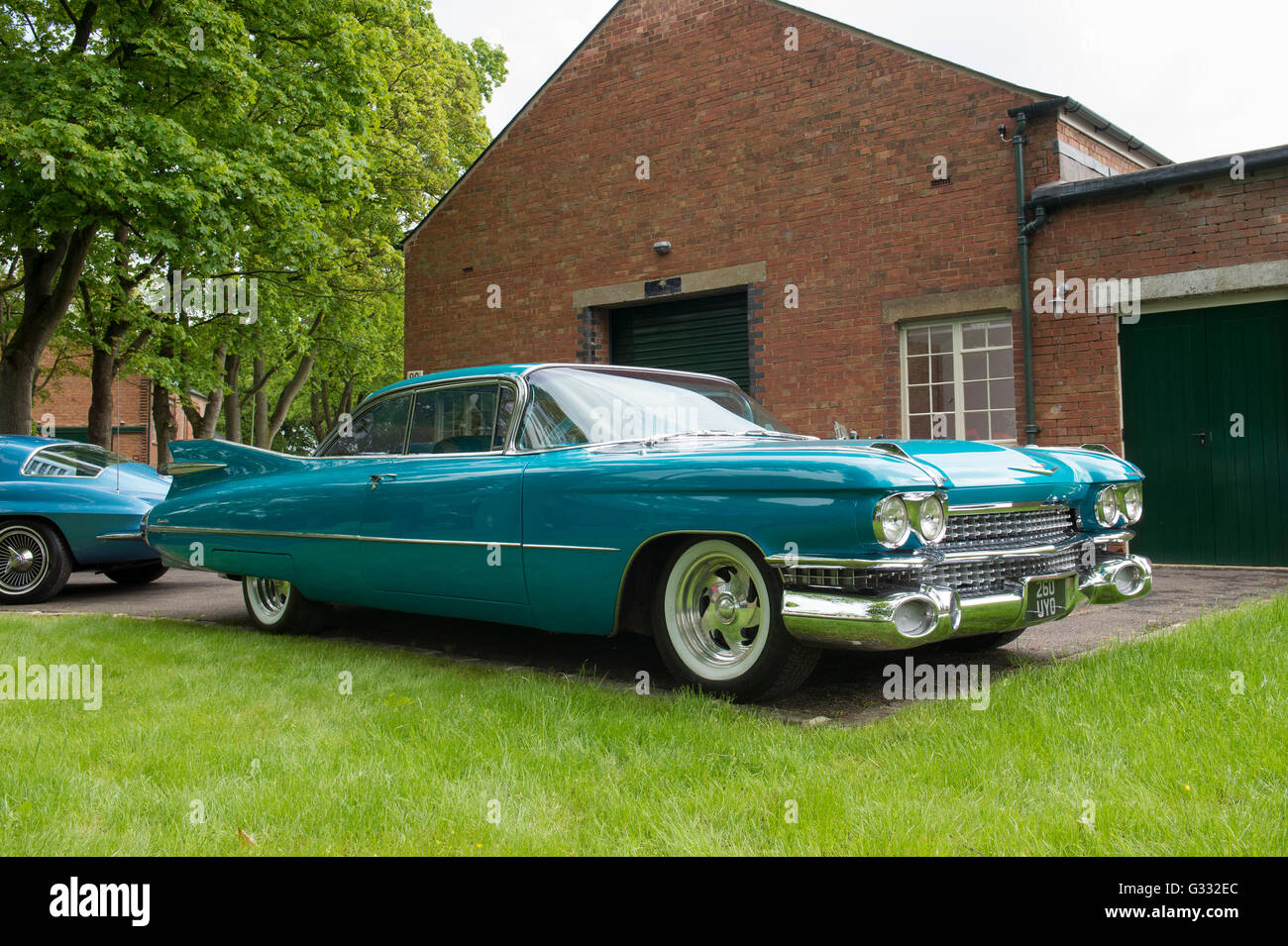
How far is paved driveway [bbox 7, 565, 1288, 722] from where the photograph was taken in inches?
177

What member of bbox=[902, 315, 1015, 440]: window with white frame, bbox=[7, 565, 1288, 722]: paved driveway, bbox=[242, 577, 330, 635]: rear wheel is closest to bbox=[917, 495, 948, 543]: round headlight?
bbox=[7, 565, 1288, 722]: paved driveway

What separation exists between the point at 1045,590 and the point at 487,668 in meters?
2.56

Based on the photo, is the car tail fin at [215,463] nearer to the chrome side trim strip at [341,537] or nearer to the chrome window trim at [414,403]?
the chrome side trim strip at [341,537]

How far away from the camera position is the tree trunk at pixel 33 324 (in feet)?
48.2

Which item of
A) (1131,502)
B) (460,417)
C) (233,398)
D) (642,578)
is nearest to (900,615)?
(642,578)

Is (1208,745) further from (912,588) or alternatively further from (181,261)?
(181,261)

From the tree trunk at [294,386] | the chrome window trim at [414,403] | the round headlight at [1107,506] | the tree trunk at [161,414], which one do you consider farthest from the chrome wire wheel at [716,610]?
the tree trunk at [161,414]

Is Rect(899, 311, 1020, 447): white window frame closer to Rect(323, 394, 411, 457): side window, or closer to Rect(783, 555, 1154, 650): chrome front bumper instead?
Rect(323, 394, 411, 457): side window

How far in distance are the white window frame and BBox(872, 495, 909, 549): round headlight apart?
6.70m

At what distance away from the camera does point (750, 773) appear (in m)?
3.12

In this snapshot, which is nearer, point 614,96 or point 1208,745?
point 1208,745

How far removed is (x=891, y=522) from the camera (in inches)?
143
